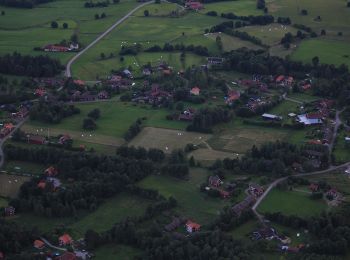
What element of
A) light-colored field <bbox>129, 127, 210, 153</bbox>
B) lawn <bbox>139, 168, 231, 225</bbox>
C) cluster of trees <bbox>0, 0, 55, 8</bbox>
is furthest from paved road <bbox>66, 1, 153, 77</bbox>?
lawn <bbox>139, 168, 231, 225</bbox>

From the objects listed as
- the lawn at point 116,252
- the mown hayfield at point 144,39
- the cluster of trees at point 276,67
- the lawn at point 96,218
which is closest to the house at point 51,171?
the lawn at point 96,218

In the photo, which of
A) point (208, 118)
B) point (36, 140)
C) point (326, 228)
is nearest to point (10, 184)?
point (36, 140)

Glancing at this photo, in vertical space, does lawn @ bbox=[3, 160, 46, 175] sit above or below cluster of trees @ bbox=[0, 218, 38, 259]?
above

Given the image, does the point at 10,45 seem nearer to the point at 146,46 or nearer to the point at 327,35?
the point at 146,46

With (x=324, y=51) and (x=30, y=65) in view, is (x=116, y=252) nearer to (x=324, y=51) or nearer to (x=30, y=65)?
(x=30, y=65)

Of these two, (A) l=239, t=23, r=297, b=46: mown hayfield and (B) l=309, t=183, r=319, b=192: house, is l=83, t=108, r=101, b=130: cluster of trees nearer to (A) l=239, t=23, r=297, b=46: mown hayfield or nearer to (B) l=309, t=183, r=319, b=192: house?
(B) l=309, t=183, r=319, b=192: house

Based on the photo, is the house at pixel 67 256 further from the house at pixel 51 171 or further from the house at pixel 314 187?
the house at pixel 314 187

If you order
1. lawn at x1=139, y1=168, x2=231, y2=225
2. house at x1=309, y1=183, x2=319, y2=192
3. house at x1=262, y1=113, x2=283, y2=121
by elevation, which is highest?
house at x1=262, y1=113, x2=283, y2=121

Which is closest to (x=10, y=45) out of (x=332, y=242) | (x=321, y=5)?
(x=321, y=5)
